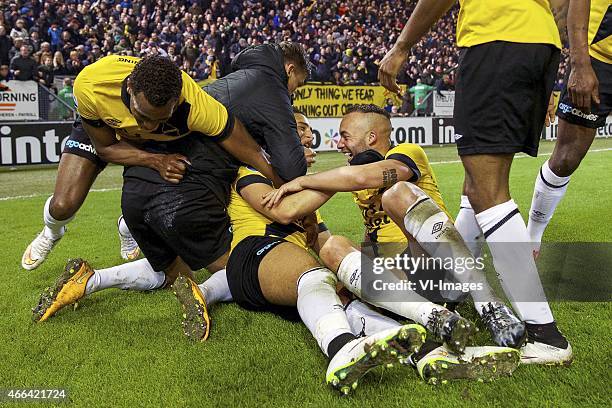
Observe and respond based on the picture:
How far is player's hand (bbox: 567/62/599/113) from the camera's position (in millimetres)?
2637

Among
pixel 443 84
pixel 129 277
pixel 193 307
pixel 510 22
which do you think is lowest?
pixel 443 84

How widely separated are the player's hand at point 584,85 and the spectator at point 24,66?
1328 centimetres

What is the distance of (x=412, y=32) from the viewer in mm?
2834

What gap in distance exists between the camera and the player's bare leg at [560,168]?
11.9 feet

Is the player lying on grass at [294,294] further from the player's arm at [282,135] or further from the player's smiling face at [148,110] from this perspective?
the player's smiling face at [148,110]

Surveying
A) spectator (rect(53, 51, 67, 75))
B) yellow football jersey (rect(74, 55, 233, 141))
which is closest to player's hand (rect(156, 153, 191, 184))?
yellow football jersey (rect(74, 55, 233, 141))

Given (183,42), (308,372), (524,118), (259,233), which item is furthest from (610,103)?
(183,42)

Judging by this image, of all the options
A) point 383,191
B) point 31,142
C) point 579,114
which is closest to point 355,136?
point 383,191

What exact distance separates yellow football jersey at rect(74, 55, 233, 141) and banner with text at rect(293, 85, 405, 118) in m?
13.5

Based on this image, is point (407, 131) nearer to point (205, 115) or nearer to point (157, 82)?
point (205, 115)

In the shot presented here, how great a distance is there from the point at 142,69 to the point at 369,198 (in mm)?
1422

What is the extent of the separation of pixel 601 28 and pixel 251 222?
2477mm

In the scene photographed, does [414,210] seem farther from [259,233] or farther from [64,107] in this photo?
[64,107]

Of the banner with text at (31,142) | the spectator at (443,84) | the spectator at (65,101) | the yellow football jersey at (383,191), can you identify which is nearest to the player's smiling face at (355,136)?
the yellow football jersey at (383,191)
